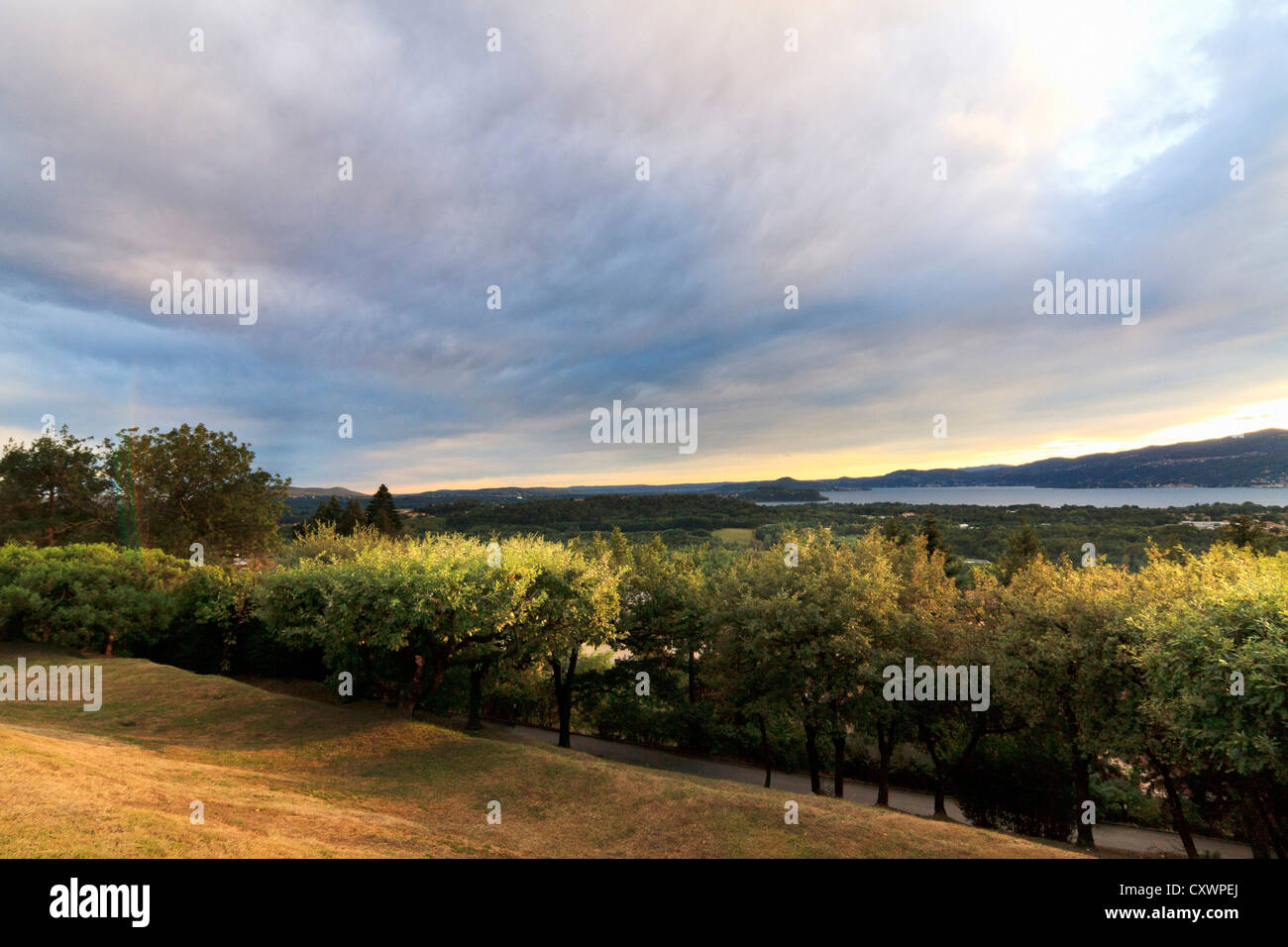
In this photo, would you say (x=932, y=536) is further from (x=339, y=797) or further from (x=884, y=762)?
(x=339, y=797)

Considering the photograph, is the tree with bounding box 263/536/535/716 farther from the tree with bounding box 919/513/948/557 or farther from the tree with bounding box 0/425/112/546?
the tree with bounding box 919/513/948/557

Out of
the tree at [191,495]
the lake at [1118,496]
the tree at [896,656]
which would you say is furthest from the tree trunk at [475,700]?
the lake at [1118,496]

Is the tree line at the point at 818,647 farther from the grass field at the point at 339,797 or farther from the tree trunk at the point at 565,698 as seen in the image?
the grass field at the point at 339,797

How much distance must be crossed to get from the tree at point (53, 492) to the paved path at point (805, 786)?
4951 cm

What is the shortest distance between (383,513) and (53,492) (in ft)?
113

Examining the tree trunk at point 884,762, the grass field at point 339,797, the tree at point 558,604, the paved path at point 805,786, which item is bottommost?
the paved path at point 805,786

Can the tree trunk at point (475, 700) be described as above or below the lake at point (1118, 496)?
below

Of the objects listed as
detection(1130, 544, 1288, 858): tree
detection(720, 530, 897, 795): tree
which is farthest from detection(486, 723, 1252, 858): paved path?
detection(1130, 544, 1288, 858): tree

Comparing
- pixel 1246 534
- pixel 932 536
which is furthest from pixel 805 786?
pixel 932 536

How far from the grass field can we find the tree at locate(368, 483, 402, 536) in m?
59.4

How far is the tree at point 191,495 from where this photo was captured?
42.2 metres

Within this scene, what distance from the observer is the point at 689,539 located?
368 feet
